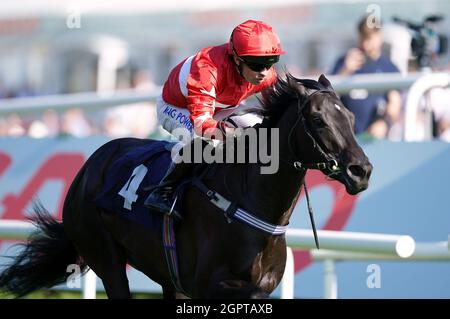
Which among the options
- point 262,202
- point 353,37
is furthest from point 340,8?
point 262,202

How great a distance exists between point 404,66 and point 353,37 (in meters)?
4.69

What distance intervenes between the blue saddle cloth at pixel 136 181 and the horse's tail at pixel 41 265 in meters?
0.58

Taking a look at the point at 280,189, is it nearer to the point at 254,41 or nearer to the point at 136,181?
the point at 254,41

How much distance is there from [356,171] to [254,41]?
0.86 meters

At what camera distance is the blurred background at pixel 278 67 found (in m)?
6.21

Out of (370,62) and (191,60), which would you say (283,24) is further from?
(191,60)

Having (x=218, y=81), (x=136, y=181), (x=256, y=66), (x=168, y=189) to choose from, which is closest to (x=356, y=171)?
(x=256, y=66)

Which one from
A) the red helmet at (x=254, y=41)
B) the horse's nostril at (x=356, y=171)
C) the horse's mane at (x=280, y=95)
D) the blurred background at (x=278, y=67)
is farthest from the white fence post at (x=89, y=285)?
the horse's nostril at (x=356, y=171)

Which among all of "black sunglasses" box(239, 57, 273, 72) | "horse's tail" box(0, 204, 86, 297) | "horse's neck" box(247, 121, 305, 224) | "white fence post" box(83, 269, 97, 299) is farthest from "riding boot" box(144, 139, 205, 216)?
"white fence post" box(83, 269, 97, 299)

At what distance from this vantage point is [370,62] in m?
7.78

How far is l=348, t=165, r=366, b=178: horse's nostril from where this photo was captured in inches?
156

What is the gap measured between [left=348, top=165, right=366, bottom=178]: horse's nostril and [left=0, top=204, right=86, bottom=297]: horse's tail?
2.24 meters

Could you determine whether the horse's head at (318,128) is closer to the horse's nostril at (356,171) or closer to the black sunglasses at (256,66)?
the horse's nostril at (356,171)

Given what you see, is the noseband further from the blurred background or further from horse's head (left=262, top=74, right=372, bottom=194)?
the blurred background
